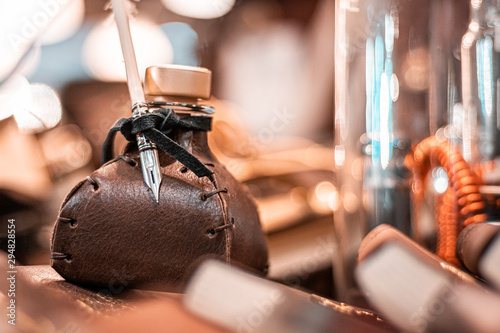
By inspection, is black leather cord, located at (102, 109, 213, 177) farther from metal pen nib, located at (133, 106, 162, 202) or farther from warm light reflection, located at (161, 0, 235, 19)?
A: warm light reflection, located at (161, 0, 235, 19)

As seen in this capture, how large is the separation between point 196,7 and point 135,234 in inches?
19.3

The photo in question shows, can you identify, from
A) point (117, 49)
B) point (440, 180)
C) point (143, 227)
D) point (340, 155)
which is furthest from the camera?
point (340, 155)

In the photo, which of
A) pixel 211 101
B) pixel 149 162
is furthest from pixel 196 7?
pixel 149 162

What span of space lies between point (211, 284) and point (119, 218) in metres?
0.09

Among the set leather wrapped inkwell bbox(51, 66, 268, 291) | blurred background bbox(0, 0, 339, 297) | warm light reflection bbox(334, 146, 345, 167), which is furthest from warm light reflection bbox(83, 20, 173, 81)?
warm light reflection bbox(334, 146, 345, 167)

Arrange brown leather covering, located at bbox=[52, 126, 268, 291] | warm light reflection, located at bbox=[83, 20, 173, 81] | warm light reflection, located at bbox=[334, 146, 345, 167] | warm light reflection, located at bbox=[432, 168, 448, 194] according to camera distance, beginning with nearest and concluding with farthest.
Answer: brown leather covering, located at bbox=[52, 126, 268, 291], warm light reflection, located at bbox=[83, 20, 173, 81], warm light reflection, located at bbox=[432, 168, 448, 194], warm light reflection, located at bbox=[334, 146, 345, 167]

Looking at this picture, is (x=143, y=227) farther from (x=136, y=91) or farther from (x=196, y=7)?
(x=196, y=7)

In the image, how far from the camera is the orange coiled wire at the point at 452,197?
52 cm

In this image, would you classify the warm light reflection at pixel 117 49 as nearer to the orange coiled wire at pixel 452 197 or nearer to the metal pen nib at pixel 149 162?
the metal pen nib at pixel 149 162

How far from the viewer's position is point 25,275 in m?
0.36

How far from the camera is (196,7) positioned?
0.72 meters

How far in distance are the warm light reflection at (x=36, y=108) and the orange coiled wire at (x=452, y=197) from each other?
1.70 feet

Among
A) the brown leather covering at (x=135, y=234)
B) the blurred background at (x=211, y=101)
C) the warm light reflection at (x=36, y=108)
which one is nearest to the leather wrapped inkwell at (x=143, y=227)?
the brown leather covering at (x=135, y=234)

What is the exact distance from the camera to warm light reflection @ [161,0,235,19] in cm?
70
